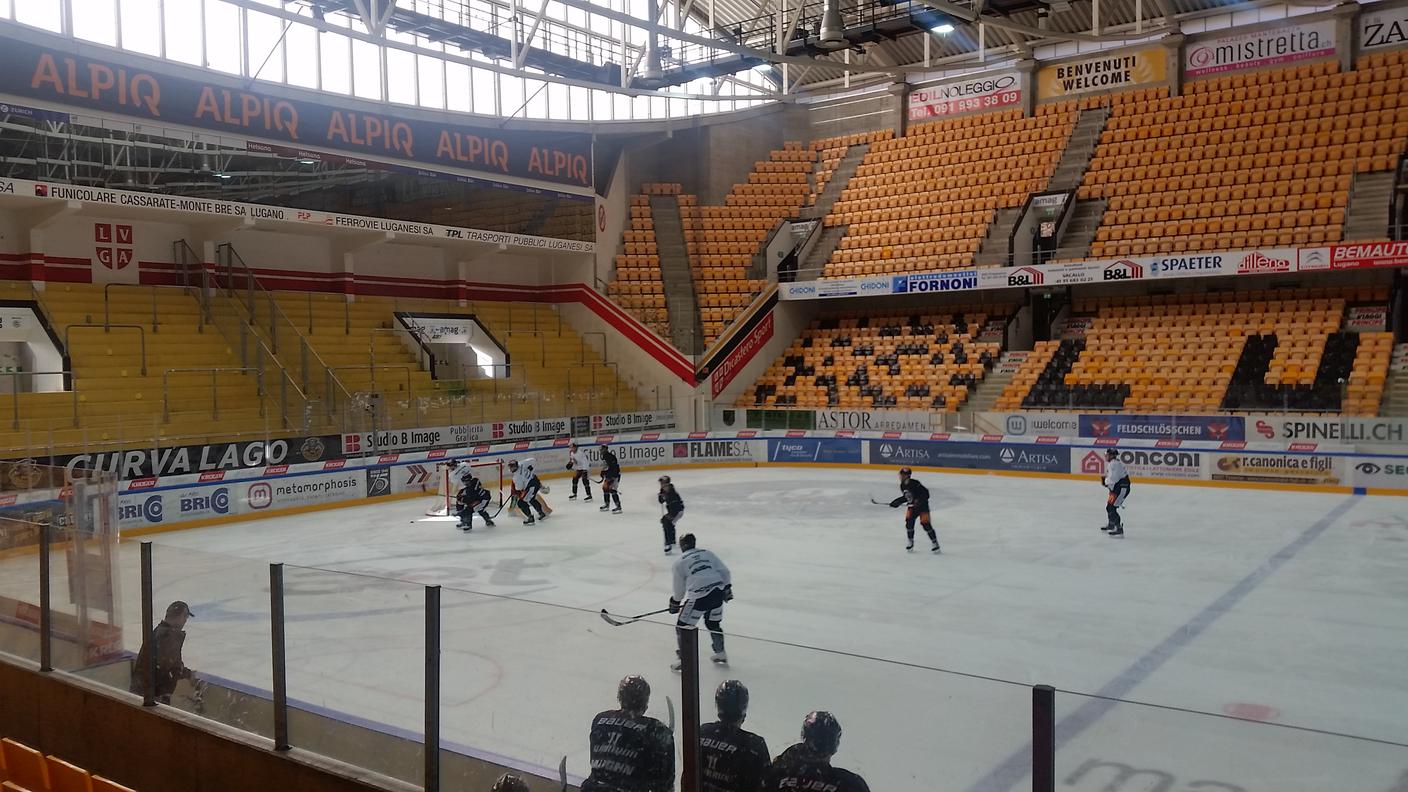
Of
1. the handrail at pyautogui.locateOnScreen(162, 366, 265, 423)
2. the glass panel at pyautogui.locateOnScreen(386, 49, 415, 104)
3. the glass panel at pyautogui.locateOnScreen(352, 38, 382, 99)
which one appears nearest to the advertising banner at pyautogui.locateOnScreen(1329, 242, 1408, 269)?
the glass panel at pyautogui.locateOnScreen(386, 49, 415, 104)

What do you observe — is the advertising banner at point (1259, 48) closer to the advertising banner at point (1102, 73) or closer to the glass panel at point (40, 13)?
the advertising banner at point (1102, 73)

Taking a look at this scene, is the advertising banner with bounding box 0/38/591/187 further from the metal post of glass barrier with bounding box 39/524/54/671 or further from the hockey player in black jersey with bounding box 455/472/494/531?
the metal post of glass barrier with bounding box 39/524/54/671

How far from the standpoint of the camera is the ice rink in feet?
12.7

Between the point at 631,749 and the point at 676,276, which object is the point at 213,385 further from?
the point at 631,749

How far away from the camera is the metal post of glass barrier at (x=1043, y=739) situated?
12.1 feet

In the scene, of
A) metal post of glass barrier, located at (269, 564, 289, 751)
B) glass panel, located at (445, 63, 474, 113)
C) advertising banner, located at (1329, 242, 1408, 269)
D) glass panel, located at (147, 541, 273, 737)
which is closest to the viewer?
metal post of glass barrier, located at (269, 564, 289, 751)

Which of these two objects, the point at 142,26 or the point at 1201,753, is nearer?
the point at 1201,753

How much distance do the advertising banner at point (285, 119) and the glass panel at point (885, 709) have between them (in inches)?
901

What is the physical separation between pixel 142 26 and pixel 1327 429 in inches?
1129

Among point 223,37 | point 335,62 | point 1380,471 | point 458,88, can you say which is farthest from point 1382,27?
point 223,37

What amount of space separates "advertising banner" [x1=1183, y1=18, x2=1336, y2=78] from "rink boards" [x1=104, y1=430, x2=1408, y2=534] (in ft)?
54.0

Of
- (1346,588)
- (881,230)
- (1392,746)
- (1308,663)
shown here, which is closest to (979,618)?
(1308,663)

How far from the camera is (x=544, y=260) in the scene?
3641 cm

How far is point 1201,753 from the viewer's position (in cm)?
351
